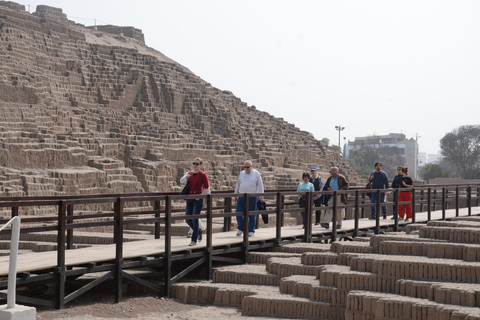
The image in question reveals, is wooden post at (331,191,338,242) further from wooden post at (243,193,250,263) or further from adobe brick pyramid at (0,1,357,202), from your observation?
adobe brick pyramid at (0,1,357,202)

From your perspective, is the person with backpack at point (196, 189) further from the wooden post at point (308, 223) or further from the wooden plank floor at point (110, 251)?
the wooden post at point (308, 223)

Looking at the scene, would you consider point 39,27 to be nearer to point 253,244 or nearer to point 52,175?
point 52,175

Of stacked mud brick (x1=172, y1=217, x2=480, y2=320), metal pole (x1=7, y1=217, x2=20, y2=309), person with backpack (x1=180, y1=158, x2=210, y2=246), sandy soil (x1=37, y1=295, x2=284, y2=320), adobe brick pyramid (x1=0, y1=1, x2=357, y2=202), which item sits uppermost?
adobe brick pyramid (x1=0, y1=1, x2=357, y2=202)

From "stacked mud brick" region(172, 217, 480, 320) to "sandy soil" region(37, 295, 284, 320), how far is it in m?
0.26

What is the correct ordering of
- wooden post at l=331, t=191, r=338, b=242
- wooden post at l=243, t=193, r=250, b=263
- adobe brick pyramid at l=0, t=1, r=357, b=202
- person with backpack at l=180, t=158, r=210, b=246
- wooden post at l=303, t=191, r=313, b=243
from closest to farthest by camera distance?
person with backpack at l=180, t=158, r=210, b=246 < wooden post at l=243, t=193, r=250, b=263 < wooden post at l=303, t=191, r=313, b=243 < wooden post at l=331, t=191, r=338, b=242 < adobe brick pyramid at l=0, t=1, r=357, b=202

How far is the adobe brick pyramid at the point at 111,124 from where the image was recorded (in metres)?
32.0

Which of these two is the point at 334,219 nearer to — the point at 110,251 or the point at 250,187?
the point at 250,187

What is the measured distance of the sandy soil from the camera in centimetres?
896

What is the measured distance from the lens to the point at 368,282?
28.9ft

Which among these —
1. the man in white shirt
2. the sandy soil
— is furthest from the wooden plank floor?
the sandy soil

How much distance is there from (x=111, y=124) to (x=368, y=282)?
111 ft

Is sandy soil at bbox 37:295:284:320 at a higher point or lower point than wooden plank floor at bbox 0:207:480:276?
lower

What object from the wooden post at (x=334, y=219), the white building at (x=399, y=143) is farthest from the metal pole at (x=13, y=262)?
the white building at (x=399, y=143)

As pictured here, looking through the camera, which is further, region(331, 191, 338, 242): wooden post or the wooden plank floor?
region(331, 191, 338, 242): wooden post
